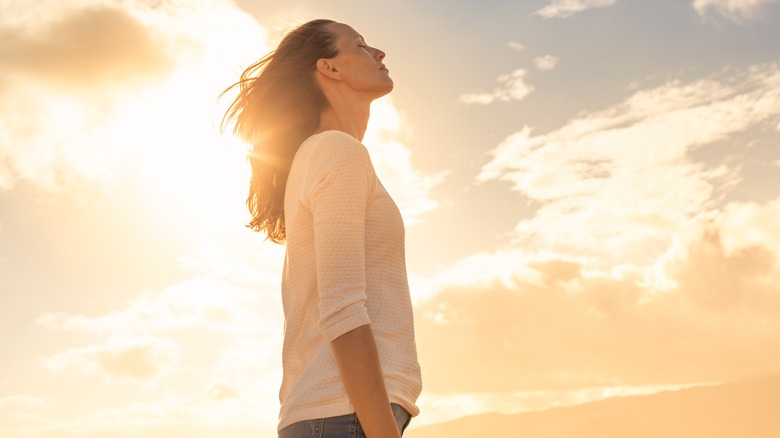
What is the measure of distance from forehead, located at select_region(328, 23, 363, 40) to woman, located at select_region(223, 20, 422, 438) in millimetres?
123

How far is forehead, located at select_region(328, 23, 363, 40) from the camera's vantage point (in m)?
4.85

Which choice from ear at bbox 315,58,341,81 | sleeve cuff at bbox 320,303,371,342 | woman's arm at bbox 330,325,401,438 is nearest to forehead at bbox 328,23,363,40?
ear at bbox 315,58,341,81

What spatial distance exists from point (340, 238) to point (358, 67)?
61.0 inches

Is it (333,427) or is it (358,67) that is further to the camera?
(358,67)

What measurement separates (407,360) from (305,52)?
2.14 metres

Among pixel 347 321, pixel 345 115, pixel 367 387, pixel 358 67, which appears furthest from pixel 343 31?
pixel 367 387

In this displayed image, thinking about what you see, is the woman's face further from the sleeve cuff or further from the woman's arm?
the woman's arm

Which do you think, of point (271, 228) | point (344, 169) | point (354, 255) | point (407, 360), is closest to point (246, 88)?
point (271, 228)

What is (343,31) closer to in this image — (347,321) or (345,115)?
(345,115)

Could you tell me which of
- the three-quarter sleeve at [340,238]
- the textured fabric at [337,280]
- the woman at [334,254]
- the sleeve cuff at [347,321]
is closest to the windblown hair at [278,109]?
the woman at [334,254]

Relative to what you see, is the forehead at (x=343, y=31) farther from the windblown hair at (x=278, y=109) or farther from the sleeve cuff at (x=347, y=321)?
the sleeve cuff at (x=347, y=321)

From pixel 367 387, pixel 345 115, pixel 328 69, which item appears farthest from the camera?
pixel 328 69

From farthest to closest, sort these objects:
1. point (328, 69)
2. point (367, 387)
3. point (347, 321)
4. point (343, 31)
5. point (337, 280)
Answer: point (343, 31) → point (328, 69) → point (337, 280) → point (347, 321) → point (367, 387)

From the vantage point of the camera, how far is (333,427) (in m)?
3.38
